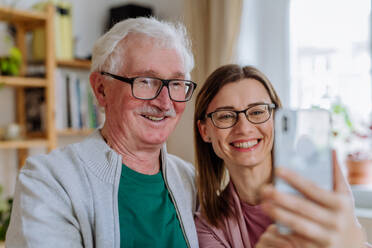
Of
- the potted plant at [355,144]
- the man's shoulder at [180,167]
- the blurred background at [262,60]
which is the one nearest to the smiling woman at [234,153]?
the man's shoulder at [180,167]

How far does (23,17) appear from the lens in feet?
8.01

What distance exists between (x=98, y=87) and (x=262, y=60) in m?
1.36

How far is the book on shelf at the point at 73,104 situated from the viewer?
263cm

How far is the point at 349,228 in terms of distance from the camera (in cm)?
68

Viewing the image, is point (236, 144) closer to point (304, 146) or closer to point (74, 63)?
point (304, 146)

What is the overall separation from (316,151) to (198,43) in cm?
173

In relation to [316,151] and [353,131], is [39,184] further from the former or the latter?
[353,131]

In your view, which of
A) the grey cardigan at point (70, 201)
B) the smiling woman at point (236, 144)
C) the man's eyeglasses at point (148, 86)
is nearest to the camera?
the grey cardigan at point (70, 201)

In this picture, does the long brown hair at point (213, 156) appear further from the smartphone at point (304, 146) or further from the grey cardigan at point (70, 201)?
the smartphone at point (304, 146)

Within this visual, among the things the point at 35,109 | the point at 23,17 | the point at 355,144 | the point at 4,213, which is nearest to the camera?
the point at 355,144

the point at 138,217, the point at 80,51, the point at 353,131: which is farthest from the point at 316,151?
the point at 80,51

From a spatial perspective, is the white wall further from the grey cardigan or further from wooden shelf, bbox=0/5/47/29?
the grey cardigan

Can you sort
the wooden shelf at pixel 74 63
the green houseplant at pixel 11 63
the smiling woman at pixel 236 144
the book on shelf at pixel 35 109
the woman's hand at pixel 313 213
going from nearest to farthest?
1. the woman's hand at pixel 313 213
2. the smiling woman at pixel 236 144
3. the green houseplant at pixel 11 63
4. the book on shelf at pixel 35 109
5. the wooden shelf at pixel 74 63

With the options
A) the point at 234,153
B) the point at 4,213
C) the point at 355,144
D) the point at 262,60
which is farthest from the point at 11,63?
the point at 355,144
